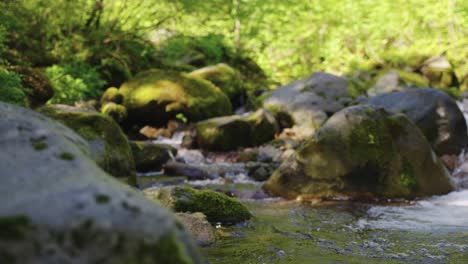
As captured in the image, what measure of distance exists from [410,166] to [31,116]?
23.6 ft

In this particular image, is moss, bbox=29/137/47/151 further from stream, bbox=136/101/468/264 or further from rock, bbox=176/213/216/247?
rock, bbox=176/213/216/247

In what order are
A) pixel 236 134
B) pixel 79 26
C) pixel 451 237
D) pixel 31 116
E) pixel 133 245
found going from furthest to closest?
pixel 79 26 < pixel 236 134 < pixel 451 237 < pixel 31 116 < pixel 133 245

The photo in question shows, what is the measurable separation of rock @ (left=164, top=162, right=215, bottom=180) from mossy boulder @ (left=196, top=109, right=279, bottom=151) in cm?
275

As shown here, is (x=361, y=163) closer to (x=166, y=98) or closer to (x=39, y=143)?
(x=39, y=143)

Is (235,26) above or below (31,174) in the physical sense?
above

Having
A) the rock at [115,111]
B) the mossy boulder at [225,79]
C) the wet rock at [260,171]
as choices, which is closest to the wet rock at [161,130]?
the rock at [115,111]

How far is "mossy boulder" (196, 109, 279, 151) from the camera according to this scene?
1324 cm

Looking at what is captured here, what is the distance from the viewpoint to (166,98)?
Answer: 15023 mm

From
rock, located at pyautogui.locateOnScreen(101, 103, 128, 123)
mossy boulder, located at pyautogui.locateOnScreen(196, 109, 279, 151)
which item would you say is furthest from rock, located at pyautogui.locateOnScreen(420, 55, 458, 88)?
rock, located at pyautogui.locateOnScreen(101, 103, 128, 123)

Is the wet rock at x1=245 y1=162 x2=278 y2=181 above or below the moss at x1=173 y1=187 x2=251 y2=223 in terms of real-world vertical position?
below

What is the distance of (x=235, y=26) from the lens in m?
24.6

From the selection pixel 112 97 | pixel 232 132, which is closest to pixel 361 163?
pixel 232 132

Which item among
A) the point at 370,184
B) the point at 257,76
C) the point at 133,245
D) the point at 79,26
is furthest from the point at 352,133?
the point at 257,76

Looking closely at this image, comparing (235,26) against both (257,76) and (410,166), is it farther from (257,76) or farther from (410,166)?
(410,166)
